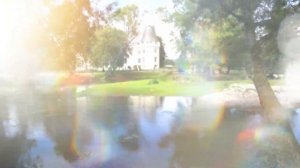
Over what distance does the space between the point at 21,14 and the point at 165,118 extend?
1175cm

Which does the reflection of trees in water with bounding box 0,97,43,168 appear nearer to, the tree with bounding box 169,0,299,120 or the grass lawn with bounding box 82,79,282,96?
the tree with bounding box 169,0,299,120

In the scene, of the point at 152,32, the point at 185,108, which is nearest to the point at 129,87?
the point at 185,108

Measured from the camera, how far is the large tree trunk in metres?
15.5

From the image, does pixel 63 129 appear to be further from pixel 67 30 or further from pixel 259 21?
pixel 259 21

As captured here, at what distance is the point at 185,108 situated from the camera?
29.2 meters

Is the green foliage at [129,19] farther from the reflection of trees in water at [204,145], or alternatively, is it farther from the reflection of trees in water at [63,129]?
the reflection of trees in water at [204,145]

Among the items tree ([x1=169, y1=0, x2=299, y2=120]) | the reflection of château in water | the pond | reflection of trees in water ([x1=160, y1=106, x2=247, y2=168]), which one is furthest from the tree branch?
the reflection of château in water

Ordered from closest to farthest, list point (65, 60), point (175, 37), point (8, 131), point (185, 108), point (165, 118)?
point (8, 131) < point (165, 118) < point (65, 60) < point (185, 108) < point (175, 37)

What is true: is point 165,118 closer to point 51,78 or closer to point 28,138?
point 28,138

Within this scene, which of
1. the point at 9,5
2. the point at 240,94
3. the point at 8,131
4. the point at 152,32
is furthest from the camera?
the point at 152,32

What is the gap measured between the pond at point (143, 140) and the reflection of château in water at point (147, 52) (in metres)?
76.2

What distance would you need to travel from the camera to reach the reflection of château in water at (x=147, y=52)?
10275cm

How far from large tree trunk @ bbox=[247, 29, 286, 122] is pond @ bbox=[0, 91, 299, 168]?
66cm

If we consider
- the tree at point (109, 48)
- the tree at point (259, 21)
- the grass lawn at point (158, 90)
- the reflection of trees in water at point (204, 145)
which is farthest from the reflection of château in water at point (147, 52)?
the tree at point (259, 21)
